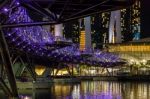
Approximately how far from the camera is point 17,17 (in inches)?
2670

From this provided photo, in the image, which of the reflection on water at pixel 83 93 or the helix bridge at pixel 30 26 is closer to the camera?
the helix bridge at pixel 30 26

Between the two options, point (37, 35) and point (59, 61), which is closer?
point (37, 35)

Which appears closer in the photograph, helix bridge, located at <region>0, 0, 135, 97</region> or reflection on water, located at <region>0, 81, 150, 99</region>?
helix bridge, located at <region>0, 0, 135, 97</region>

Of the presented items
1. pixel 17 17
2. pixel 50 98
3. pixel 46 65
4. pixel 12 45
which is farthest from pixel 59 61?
pixel 17 17

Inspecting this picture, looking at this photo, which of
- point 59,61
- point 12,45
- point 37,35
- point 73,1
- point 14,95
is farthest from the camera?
point 59,61

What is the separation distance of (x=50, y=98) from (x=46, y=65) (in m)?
74.5

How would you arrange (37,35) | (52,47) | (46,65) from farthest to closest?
(46,65) < (52,47) < (37,35)

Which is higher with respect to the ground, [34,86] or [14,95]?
[14,95]

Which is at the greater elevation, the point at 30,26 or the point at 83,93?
the point at 30,26

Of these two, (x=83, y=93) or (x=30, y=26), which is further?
(x=83, y=93)

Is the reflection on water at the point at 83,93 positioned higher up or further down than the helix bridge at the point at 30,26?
further down

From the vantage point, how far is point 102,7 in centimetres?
3616

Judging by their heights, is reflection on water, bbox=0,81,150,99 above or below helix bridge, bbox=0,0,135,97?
below

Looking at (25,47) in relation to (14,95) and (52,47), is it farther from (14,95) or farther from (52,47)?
(14,95)
